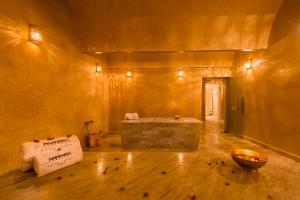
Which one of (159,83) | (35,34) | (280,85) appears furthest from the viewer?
(159,83)

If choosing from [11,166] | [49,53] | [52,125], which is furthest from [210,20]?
[11,166]

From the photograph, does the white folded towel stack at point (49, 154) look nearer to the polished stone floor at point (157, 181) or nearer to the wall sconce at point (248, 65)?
the polished stone floor at point (157, 181)

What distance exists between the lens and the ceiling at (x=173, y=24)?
10.6 ft

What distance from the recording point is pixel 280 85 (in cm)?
338

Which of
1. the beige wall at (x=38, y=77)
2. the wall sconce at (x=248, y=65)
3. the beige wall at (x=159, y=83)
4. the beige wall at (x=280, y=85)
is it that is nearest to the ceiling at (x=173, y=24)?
the beige wall at (x=280, y=85)

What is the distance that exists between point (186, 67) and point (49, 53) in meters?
4.05

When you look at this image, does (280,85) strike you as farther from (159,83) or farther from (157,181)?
(159,83)

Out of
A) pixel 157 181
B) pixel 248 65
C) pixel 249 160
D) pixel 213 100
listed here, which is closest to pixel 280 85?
pixel 248 65

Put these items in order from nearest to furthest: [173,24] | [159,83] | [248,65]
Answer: [173,24]
[248,65]
[159,83]

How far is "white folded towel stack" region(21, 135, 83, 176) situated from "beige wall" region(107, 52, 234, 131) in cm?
335

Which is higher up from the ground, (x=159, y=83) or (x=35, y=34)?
(x=35, y=34)

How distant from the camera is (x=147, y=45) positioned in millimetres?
3805

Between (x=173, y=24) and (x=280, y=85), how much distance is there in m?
2.43

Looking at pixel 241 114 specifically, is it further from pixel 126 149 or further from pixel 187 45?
pixel 126 149
